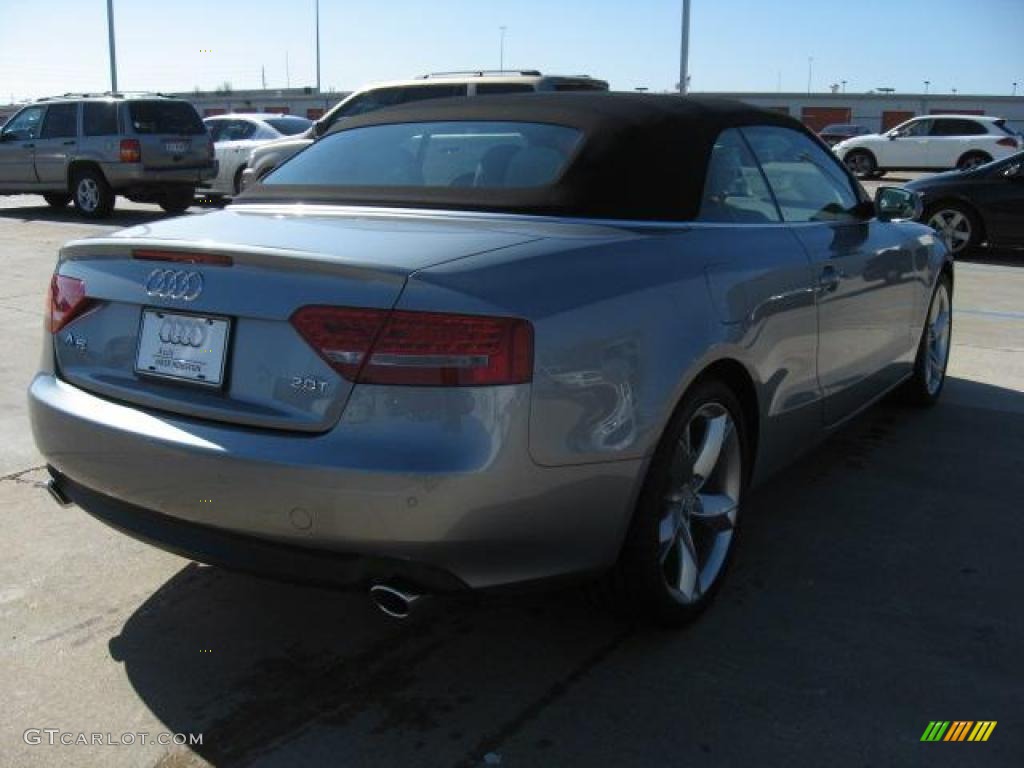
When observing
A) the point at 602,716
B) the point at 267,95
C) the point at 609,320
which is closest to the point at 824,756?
the point at 602,716

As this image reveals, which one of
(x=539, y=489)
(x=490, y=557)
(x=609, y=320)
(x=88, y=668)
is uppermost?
(x=609, y=320)

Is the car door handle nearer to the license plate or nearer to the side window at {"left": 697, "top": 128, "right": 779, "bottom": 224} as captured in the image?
the side window at {"left": 697, "top": 128, "right": 779, "bottom": 224}

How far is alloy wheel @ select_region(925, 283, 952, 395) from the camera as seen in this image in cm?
548

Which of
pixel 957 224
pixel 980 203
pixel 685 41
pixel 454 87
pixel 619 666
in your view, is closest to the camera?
pixel 619 666

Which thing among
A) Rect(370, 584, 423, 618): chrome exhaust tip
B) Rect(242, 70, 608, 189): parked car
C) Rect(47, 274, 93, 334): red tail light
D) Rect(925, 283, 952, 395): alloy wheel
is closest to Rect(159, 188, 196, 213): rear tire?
Rect(242, 70, 608, 189): parked car

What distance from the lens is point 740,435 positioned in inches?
130

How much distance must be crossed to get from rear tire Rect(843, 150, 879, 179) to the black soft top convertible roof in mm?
25827

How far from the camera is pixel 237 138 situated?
17703mm

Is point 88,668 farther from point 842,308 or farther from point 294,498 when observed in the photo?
point 842,308

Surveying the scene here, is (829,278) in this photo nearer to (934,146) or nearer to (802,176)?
(802,176)

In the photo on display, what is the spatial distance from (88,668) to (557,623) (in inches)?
53.2

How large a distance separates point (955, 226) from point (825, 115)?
4205 centimetres

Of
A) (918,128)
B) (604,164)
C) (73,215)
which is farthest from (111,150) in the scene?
(918,128)

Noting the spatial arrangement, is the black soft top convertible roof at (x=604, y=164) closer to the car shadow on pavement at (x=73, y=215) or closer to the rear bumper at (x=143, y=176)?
the car shadow on pavement at (x=73, y=215)
